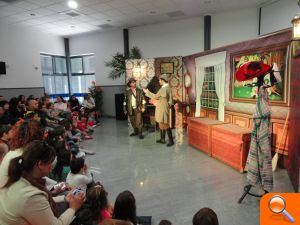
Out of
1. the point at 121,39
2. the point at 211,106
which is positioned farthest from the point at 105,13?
the point at 211,106

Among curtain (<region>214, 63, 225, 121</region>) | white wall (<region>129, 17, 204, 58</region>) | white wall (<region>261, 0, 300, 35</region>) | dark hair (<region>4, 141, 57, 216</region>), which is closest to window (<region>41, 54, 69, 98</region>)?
white wall (<region>129, 17, 204, 58</region>)

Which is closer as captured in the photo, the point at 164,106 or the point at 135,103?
the point at 164,106

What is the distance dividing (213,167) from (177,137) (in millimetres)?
2232

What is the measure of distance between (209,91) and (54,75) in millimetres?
6938

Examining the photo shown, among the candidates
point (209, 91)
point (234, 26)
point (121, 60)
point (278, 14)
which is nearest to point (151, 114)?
point (209, 91)

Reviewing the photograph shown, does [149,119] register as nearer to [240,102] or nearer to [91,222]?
[240,102]

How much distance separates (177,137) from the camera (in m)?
6.24

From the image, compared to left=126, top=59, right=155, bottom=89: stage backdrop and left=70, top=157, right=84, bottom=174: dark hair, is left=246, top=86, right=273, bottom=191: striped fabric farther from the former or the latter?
left=126, top=59, right=155, bottom=89: stage backdrop

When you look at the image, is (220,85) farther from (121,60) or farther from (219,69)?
(121,60)

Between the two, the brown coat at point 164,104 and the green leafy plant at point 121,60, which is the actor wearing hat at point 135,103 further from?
the green leafy plant at point 121,60

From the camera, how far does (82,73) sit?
33.6 feet

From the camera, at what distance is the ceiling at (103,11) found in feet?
19.4

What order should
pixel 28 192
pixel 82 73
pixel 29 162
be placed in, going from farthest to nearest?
pixel 82 73 → pixel 29 162 → pixel 28 192

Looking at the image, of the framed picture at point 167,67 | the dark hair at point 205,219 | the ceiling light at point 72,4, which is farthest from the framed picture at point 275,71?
the ceiling light at point 72,4
